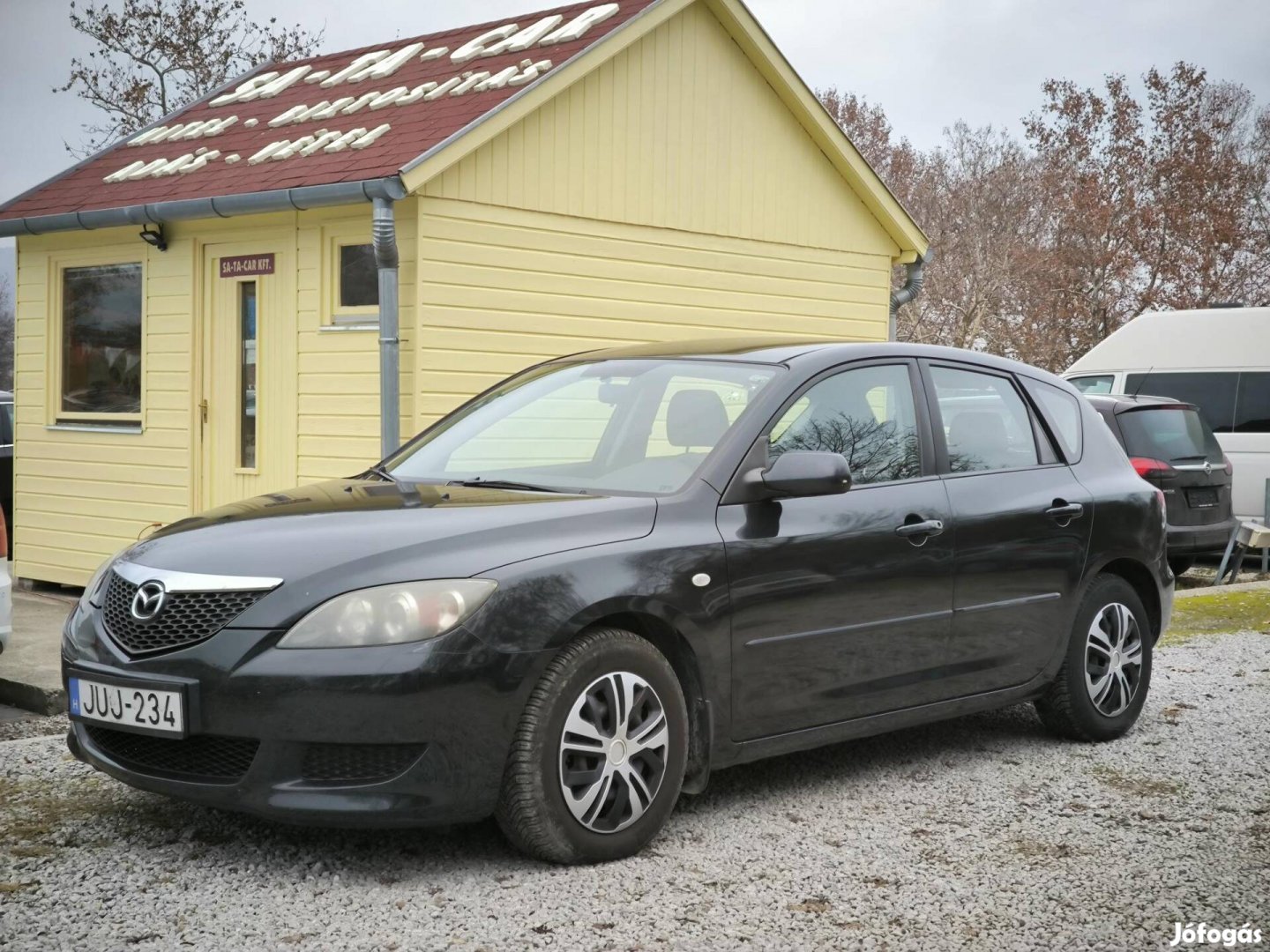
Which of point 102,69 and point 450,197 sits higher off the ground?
point 102,69

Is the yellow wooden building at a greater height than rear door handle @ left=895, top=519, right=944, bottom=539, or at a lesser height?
greater

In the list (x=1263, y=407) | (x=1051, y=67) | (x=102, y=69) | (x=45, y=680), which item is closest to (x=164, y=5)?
(x=102, y=69)

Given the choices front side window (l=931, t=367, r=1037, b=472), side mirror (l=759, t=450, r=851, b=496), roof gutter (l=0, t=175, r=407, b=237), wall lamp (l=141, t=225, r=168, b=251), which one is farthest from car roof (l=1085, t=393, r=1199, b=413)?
side mirror (l=759, t=450, r=851, b=496)

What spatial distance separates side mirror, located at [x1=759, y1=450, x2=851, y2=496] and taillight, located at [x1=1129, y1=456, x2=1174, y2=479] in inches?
338

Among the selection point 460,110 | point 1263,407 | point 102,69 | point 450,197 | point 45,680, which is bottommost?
point 45,680

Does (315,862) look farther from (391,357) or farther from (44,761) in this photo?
(391,357)

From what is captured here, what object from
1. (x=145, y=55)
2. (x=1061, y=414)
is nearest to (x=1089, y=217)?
(x=145, y=55)

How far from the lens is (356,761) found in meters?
4.36

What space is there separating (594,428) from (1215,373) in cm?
1214

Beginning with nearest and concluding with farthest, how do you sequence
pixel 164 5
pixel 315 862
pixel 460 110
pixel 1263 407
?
pixel 315 862 → pixel 460 110 → pixel 1263 407 → pixel 164 5

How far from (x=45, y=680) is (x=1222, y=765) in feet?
17.7

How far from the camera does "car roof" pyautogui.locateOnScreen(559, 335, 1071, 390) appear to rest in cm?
571

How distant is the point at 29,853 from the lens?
4.78m

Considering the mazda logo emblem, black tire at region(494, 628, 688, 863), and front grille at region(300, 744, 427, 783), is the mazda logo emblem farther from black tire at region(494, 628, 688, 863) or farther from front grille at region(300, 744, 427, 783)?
black tire at region(494, 628, 688, 863)
